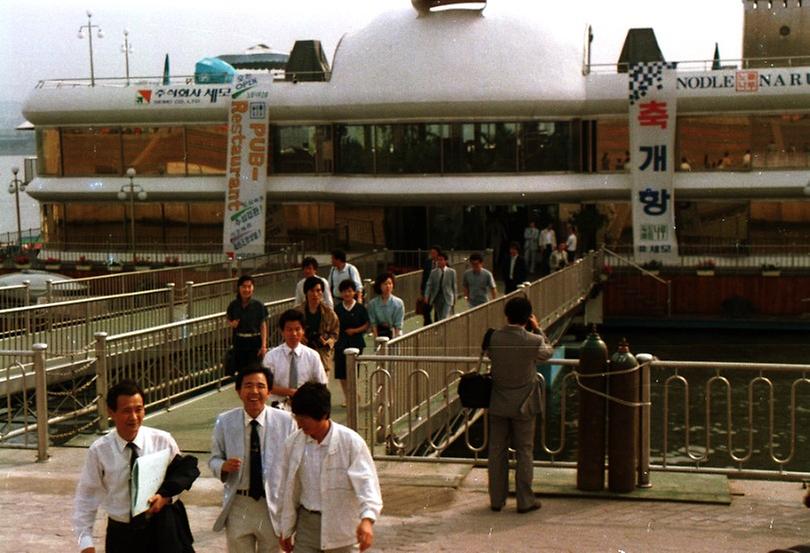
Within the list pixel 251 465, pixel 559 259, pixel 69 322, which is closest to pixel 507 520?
pixel 251 465

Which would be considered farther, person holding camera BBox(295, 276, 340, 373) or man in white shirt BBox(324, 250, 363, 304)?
man in white shirt BBox(324, 250, 363, 304)

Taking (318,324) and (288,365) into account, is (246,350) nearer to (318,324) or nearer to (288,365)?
(318,324)

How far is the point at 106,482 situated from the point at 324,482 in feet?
4.05

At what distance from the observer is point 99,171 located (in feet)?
143

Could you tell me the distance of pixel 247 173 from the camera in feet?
134

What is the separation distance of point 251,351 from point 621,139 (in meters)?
27.9

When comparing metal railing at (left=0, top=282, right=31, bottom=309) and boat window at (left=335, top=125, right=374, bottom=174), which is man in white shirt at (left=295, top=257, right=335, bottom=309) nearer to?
metal railing at (left=0, top=282, right=31, bottom=309)

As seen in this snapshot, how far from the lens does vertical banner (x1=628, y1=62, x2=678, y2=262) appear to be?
3797cm

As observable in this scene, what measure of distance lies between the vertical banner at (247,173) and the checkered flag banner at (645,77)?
1211 cm

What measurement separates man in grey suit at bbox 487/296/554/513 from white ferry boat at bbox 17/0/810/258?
2873cm

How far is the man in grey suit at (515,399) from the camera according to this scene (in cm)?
1006

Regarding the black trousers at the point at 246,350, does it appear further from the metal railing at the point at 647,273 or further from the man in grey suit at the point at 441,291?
the metal railing at the point at 647,273

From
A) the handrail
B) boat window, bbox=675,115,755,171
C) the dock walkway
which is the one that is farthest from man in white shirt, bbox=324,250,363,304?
boat window, bbox=675,115,755,171

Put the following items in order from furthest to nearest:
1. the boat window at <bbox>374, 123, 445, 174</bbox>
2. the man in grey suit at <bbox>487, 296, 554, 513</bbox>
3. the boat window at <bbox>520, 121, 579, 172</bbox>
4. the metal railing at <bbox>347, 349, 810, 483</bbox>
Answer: the boat window at <bbox>374, 123, 445, 174</bbox>
the boat window at <bbox>520, 121, 579, 172</bbox>
the metal railing at <bbox>347, 349, 810, 483</bbox>
the man in grey suit at <bbox>487, 296, 554, 513</bbox>
